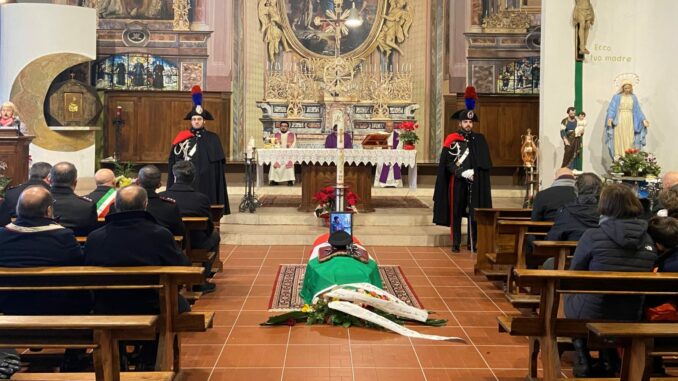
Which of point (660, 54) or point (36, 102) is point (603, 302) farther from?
point (36, 102)

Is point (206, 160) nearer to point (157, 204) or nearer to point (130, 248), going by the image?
point (157, 204)

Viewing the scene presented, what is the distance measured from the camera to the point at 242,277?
8.23m

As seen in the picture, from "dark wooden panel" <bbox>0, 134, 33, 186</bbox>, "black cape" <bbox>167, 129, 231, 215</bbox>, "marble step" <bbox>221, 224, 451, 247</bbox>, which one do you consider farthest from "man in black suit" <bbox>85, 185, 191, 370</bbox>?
"dark wooden panel" <bbox>0, 134, 33, 186</bbox>

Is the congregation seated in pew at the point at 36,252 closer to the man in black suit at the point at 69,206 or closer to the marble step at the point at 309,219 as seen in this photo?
the man in black suit at the point at 69,206

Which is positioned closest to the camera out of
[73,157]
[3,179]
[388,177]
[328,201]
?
[3,179]

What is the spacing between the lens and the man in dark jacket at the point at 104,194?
6691 mm

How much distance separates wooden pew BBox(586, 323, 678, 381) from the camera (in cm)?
323

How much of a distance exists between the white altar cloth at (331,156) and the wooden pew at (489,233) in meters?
3.83

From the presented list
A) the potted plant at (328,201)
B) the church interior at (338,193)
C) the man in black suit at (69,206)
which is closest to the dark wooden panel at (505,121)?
the church interior at (338,193)

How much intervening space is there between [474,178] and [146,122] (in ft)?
30.1

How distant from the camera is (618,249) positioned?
4551 millimetres

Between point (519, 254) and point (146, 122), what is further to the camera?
point (146, 122)

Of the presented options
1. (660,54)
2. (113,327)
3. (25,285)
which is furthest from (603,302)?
(660,54)

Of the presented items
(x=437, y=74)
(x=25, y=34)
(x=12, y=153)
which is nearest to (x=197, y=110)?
(x=12, y=153)
